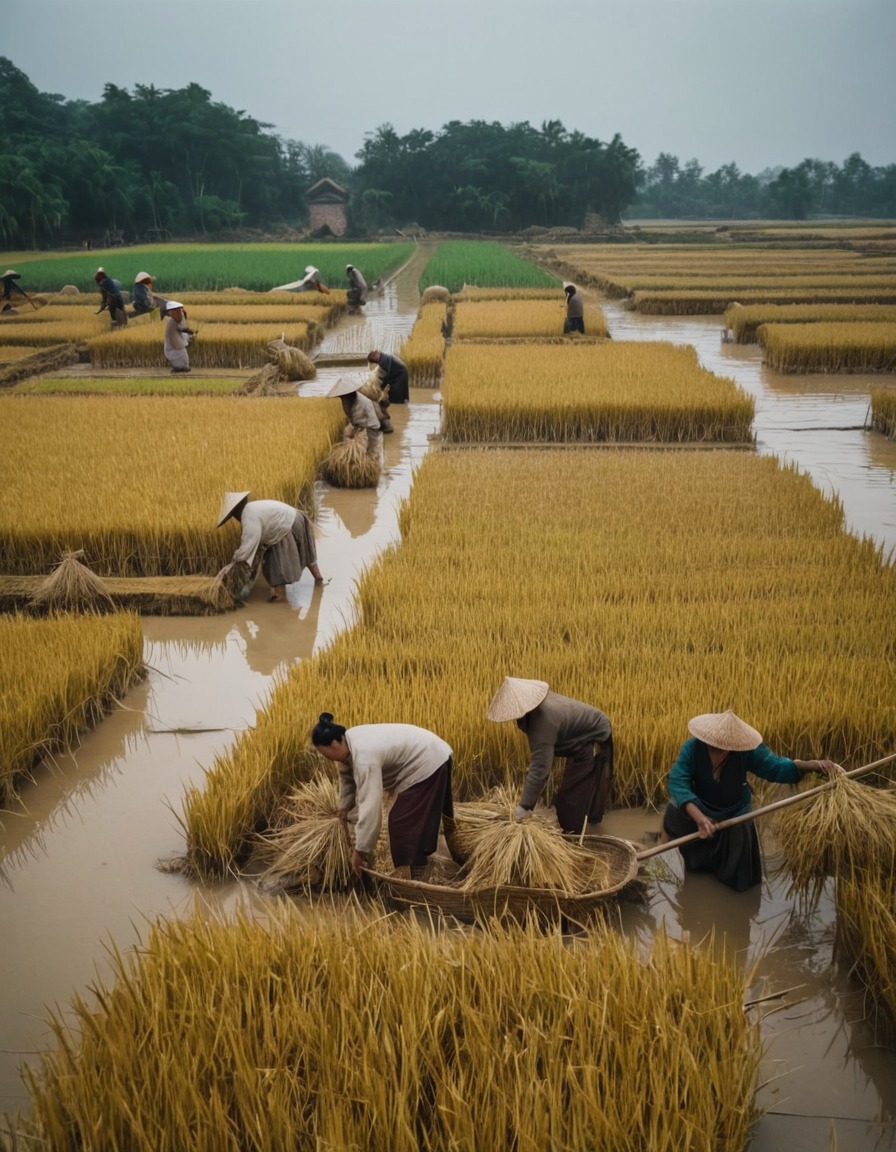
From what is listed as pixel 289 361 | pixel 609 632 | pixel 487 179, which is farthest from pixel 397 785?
pixel 487 179

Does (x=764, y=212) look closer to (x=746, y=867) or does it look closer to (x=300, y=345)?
(x=300, y=345)

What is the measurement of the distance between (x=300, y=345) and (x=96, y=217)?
30.1 m

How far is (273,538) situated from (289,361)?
8.13 m

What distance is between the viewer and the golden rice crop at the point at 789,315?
1775cm

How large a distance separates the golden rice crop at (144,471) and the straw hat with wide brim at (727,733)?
4.43 meters

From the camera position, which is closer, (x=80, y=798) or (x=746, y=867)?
(x=746, y=867)

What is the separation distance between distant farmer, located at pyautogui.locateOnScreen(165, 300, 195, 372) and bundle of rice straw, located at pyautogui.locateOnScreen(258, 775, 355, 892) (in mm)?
11138

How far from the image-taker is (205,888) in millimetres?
3824

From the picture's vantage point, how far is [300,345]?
1625 centimetres

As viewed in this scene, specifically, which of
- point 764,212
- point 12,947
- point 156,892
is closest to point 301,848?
point 156,892

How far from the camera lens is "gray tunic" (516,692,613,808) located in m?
3.65

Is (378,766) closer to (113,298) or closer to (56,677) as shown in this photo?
(56,677)

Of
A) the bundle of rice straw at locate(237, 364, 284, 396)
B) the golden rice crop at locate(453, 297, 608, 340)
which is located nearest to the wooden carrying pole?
the bundle of rice straw at locate(237, 364, 284, 396)

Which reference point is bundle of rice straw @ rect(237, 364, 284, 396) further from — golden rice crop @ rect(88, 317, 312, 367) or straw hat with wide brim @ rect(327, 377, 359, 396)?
straw hat with wide brim @ rect(327, 377, 359, 396)
